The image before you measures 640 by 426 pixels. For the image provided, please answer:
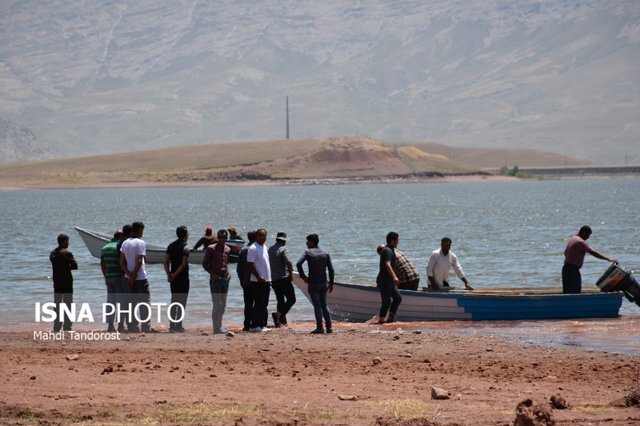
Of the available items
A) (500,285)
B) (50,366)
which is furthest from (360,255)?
(50,366)

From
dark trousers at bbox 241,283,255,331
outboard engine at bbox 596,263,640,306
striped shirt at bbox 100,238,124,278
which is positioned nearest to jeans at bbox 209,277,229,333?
dark trousers at bbox 241,283,255,331

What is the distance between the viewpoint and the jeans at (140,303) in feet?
63.8

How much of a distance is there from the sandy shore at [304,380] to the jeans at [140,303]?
72 centimetres

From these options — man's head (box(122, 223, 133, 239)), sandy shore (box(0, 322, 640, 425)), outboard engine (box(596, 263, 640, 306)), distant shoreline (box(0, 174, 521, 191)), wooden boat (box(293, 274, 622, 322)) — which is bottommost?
sandy shore (box(0, 322, 640, 425))

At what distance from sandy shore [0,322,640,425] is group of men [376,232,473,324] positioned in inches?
74.5

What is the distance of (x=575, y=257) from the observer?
2245 centimetres

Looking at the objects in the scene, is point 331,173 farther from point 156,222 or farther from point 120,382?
point 120,382

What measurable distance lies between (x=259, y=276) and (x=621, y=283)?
686 cm

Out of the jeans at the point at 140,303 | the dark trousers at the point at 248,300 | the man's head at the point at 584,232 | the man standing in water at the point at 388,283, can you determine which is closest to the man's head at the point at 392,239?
the man standing in water at the point at 388,283

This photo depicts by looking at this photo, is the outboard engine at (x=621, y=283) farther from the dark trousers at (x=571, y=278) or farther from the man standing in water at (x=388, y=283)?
the man standing in water at (x=388, y=283)

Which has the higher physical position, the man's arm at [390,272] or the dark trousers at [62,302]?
the man's arm at [390,272]

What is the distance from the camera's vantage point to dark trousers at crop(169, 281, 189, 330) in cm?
1992

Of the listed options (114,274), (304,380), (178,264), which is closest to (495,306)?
(178,264)

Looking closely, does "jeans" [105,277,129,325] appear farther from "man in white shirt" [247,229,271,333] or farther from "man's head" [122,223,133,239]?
"man in white shirt" [247,229,271,333]
